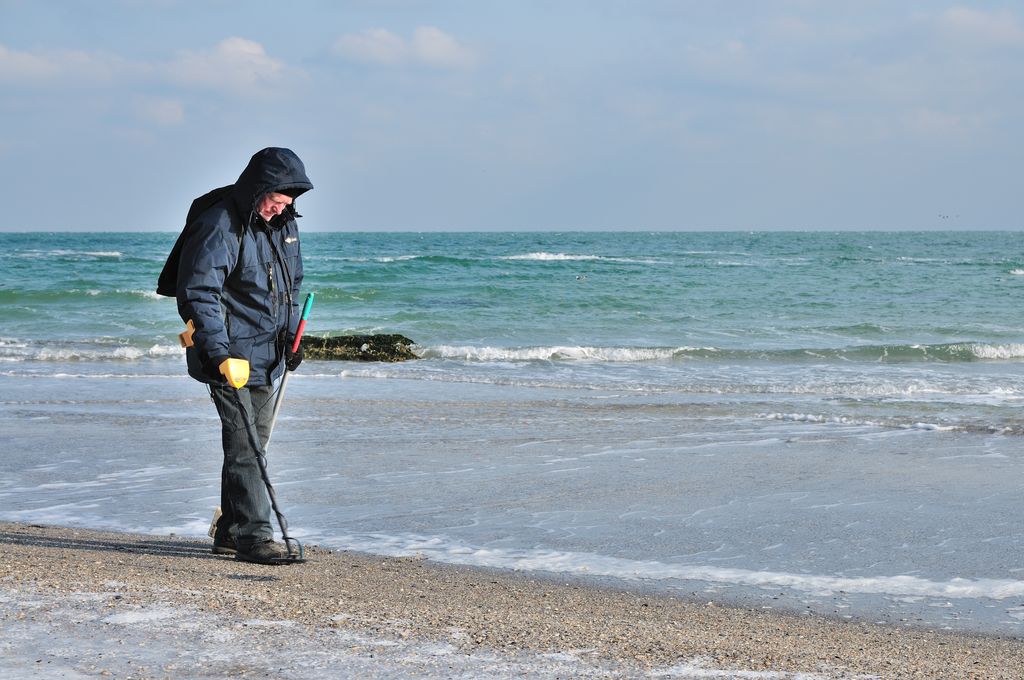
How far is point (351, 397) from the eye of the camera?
10359 millimetres

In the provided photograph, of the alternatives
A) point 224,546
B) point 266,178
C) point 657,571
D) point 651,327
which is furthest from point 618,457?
point 651,327

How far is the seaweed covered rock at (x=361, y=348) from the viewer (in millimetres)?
13898

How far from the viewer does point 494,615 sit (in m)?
3.80

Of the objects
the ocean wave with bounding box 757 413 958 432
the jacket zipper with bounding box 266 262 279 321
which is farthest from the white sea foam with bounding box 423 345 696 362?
the jacket zipper with bounding box 266 262 279 321

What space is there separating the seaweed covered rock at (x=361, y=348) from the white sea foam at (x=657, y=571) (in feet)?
29.0

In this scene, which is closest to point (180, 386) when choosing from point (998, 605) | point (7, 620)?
point (7, 620)

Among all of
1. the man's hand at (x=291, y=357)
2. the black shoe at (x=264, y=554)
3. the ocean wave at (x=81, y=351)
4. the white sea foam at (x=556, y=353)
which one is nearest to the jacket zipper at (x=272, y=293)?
the man's hand at (x=291, y=357)

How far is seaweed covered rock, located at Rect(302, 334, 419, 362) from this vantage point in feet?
45.6

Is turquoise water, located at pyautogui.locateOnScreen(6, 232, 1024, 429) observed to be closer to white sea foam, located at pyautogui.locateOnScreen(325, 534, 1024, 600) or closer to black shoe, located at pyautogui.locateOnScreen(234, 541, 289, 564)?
white sea foam, located at pyautogui.locateOnScreen(325, 534, 1024, 600)

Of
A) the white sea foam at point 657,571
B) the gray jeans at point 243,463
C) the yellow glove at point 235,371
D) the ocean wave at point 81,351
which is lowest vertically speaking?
the ocean wave at point 81,351

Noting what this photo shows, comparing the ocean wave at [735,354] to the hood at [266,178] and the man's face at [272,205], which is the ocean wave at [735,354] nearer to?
the man's face at [272,205]

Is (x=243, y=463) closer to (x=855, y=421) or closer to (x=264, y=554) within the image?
(x=264, y=554)

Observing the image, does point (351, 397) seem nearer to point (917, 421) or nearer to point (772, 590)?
point (917, 421)

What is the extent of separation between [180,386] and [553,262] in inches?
1305
